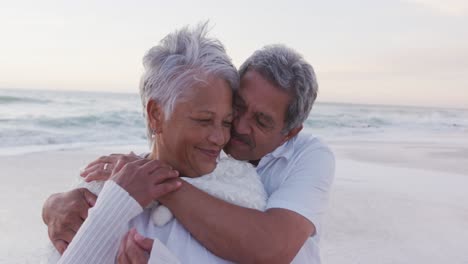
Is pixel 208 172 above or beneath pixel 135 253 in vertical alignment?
above

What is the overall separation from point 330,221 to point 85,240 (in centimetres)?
462

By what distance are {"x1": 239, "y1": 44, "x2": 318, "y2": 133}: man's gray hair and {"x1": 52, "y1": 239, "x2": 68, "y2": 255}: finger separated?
0.91m

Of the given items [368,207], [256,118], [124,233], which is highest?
[256,118]

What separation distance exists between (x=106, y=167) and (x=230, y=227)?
1.67 ft

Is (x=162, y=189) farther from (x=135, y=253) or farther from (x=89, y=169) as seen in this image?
(x=89, y=169)

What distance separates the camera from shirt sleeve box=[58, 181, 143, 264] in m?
1.69

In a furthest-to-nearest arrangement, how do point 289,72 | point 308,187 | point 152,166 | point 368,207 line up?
point 368,207
point 289,72
point 308,187
point 152,166

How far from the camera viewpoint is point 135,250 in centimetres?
170

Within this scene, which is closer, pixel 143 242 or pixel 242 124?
pixel 143 242

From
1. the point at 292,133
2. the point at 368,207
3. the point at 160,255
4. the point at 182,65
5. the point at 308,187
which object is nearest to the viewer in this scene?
the point at 160,255

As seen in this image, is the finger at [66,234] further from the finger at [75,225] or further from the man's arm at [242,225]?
the man's arm at [242,225]

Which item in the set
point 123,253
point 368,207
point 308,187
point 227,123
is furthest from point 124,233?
point 368,207

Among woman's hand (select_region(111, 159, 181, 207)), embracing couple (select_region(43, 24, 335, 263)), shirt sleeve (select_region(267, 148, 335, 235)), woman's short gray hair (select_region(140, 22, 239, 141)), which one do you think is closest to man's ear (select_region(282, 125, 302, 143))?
embracing couple (select_region(43, 24, 335, 263))

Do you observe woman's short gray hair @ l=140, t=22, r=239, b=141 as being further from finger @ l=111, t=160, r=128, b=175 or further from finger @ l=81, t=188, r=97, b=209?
finger @ l=81, t=188, r=97, b=209
